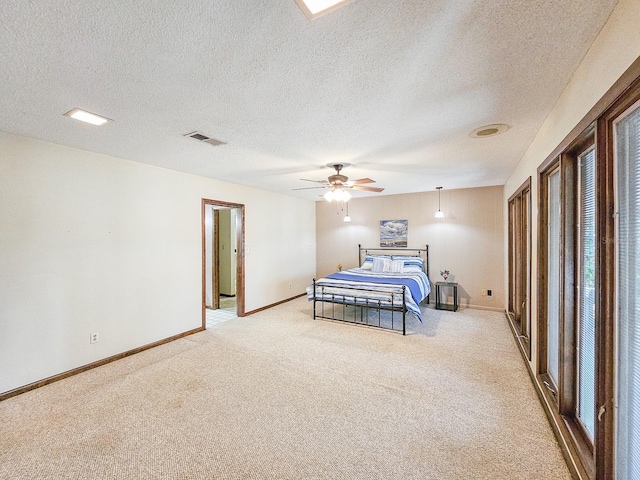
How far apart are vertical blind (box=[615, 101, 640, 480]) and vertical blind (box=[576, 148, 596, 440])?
484 mm

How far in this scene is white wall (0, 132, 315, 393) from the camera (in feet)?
8.96

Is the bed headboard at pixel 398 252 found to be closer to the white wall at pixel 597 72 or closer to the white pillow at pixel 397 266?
the white pillow at pixel 397 266

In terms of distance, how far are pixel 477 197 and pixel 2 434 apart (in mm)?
7025

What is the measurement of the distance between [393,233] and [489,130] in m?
3.98

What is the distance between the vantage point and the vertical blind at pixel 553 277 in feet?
7.64

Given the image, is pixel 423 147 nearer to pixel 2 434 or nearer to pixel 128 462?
pixel 128 462

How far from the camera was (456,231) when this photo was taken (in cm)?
592

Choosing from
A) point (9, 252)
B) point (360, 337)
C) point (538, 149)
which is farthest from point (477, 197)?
point (9, 252)

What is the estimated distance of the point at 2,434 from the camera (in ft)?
7.09

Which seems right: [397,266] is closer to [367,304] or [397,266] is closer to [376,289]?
[376,289]

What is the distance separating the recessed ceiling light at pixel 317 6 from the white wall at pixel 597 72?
114 centimetres

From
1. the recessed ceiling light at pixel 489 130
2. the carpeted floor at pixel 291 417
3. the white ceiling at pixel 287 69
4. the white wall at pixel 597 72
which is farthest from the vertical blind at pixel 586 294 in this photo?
the recessed ceiling light at pixel 489 130

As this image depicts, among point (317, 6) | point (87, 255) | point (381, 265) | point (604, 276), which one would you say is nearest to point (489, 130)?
point (604, 276)

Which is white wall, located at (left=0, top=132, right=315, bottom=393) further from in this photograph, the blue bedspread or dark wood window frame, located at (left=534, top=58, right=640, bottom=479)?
dark wood window frame, located at (left=534, top=58, right=640, bottom=479)
